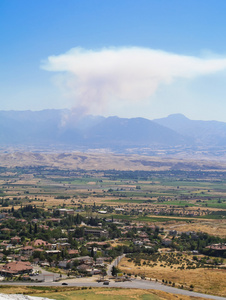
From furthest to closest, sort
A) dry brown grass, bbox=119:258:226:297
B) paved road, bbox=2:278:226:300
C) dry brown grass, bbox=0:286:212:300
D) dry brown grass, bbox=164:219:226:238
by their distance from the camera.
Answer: dry brown grass, bbox=164:219:226:238 < dry brown grass, bbox=119:258:226:297 < paved road, bbox=2:278:226:300 < dry brown grass, bbox=0:286:212:300

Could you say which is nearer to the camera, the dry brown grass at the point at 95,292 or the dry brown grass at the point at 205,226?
the dry brown grass at the point at 95,292

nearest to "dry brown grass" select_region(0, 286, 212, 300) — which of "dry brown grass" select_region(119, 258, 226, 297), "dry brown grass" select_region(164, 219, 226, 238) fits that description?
"dry brown grass" select_region(119, 258, 226, 297)

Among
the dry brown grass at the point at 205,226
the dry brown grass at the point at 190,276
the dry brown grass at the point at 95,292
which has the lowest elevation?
the dry brown grass at the point at 190,276

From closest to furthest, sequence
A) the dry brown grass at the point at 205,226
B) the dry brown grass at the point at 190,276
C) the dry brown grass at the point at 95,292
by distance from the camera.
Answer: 1. the dry brown grass at the point at 95,292
2. the dry brown grass at the point at 190,276
3. the dry brown grass at the point at 205,226

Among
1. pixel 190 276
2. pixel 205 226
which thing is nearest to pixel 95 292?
pixel 190 276

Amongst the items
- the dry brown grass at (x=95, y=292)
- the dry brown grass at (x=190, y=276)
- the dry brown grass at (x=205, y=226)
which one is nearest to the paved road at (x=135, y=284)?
the dry brown grass at (x=95, y=292)

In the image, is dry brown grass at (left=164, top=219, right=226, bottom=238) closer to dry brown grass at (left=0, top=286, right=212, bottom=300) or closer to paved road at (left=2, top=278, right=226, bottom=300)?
paved road at (left=2, top=278, right=226, bottom=300)

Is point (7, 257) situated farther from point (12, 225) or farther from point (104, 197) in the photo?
point (104, 197)

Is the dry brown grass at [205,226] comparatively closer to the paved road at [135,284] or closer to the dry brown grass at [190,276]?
the dry brown grass at [190,276]
